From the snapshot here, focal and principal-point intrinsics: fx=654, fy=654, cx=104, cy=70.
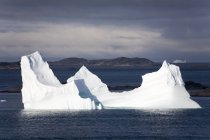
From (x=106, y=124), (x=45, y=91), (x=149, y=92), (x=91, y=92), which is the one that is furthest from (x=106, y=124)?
(x=91, y=92)

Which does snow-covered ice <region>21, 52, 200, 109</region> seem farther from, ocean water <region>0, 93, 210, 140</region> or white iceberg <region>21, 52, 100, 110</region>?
ocean water <region>0, 93, 210, 140</region>

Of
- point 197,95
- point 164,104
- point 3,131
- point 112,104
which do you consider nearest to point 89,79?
point 112,104

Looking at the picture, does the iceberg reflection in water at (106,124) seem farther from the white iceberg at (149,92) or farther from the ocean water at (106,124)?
the white iceberg at (149,92)

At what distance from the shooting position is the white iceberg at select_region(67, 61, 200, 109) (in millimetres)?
61812

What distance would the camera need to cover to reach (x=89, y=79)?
65500mm

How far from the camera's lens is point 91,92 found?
213ft

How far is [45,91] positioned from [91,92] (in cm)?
598

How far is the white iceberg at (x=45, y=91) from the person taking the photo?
197 ft

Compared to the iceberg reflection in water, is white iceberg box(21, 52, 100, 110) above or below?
above

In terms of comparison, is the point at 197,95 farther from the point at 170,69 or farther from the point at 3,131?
the point at 3,131

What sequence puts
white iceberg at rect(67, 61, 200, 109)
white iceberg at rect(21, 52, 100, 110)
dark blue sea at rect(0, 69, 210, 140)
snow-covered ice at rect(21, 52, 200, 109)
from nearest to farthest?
dark blue sea at rect(0, 69, 210, 140) → white iceberg at rect(21, 52, 100, 110) → snow-covered ice at rect(21, 52, 200, 109) → white iceberg at rect(67, 61, 200, 109)

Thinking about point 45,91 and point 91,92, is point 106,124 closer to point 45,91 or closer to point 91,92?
point 45,91

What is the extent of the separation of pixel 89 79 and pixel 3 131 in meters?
17.7

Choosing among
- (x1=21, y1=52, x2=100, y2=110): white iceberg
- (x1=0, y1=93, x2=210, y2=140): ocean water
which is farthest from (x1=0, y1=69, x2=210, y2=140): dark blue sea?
(x1=21, y1=52, x2=100, y2=110): white iceberg
